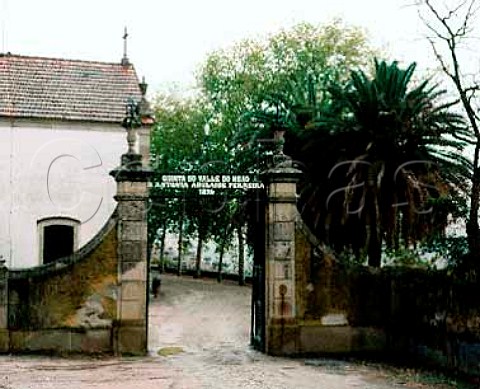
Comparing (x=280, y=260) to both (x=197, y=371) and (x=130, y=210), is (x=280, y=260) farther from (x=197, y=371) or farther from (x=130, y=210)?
(x=130, y=210)

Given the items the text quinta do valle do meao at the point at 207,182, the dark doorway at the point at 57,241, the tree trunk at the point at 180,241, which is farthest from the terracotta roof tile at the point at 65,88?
the text quinta do valle do meao at the point at 207,182

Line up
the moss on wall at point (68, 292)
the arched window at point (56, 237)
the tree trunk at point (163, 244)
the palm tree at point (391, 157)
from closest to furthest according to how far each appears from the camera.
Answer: the moss on wall at point (68, 292)
the palm tree at point (391, 157)
the arched window at point (56, 237)
the tree trunk at point (163, 244)

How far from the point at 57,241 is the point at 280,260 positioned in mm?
12010

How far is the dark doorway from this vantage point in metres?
24.2

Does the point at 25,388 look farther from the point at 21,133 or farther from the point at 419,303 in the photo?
the point at 21,133

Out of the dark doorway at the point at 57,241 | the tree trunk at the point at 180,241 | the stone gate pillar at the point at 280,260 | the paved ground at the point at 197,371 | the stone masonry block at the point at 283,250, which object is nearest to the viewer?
the paved ground at the point at 197,371

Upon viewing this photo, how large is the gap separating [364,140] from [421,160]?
1449 millimetres

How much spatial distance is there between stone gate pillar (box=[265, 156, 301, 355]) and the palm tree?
371cm

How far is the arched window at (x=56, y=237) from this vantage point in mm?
24078

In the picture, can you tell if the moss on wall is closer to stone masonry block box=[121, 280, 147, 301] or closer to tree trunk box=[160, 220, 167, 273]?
stone masonry block box=[121, 280, 147, 301]

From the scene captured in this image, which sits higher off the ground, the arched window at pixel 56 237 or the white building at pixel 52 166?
the white building at pixel 52 166

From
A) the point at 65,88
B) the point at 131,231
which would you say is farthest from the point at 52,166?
the point at 131,231

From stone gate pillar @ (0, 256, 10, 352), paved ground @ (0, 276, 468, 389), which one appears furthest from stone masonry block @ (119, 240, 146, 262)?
stone gate pillar @ (0, 256, 10, 352)

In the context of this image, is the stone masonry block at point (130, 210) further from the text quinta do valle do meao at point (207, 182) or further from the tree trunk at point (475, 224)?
the tree trunk at point (475, 224)
